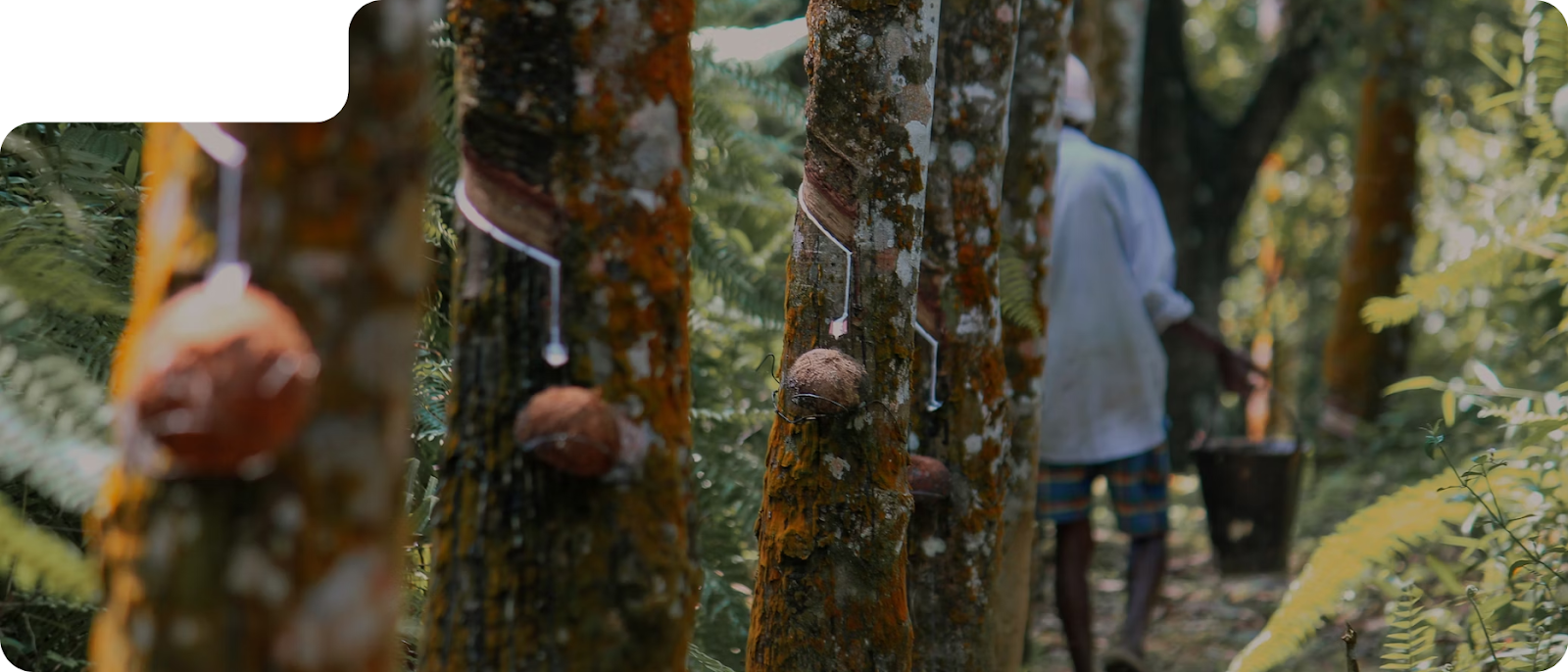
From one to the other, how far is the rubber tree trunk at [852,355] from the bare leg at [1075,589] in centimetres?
182

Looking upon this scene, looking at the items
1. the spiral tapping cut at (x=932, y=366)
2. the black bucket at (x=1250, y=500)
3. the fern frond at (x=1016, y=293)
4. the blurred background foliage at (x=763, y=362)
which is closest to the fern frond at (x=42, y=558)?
the blurred background foliage at (x=763, y=362)

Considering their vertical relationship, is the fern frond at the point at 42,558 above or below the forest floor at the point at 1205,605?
above

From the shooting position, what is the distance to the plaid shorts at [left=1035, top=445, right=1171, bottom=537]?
420cm

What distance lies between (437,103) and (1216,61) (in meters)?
9.51

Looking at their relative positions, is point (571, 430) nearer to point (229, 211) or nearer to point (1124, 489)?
point (229, 211)

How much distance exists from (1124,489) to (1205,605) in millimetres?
1258

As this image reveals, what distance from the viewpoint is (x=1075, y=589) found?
4.06 m

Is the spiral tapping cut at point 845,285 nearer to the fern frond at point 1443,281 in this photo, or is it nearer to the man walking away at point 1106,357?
the man walking away at point 1106,357

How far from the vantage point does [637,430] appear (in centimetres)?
165

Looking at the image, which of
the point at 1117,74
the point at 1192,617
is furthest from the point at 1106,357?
the point at 1117,74

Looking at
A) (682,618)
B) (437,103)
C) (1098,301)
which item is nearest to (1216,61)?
(1098,301)

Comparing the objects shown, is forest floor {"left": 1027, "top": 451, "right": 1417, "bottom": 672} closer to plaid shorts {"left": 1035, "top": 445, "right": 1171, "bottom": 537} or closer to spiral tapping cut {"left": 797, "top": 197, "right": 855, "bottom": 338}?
plaid shorts {"left": 1035, "top": 445, "right": 1171, "bottom": 537}

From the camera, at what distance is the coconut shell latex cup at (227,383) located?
120 cm

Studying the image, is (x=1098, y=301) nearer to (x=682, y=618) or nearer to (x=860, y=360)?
(x=860, y=360)
